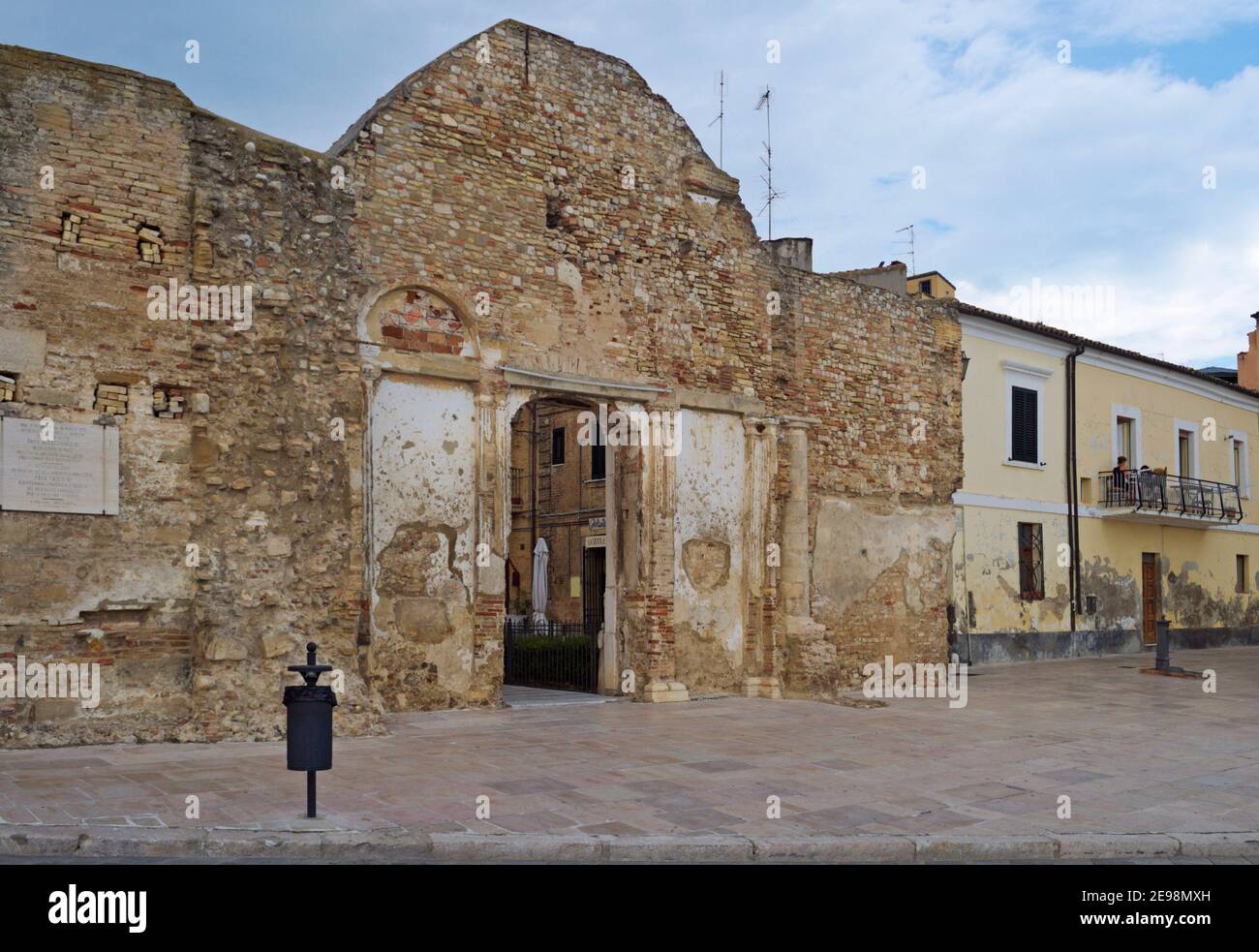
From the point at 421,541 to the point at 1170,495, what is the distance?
23.7 metres

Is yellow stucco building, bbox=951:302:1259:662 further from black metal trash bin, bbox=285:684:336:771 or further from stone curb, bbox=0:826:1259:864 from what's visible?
black metal trash bin, bbox=285:684:336:771

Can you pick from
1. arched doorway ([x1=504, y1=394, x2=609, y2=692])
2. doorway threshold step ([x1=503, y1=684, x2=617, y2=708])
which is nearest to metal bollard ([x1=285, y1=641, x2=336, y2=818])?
doorway threshold step ([x1=503, y1=684, x2=617, y2=708])

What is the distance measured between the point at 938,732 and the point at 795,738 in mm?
1752

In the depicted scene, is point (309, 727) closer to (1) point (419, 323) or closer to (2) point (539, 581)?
(1) point (419, 323)

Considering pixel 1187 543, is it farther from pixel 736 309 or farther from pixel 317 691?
pixel 317 691

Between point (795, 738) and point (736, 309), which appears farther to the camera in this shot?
point (736, 309)

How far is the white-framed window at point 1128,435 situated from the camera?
28719mm

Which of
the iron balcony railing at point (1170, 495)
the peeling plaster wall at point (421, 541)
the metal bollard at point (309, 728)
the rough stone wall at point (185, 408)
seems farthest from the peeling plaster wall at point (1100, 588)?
the metal bollard at point (309, 728)

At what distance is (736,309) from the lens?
1496cm

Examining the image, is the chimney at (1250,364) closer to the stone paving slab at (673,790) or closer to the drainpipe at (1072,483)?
the drainpipe at (1072,483)

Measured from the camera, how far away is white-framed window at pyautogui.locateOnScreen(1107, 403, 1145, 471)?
2872 cm

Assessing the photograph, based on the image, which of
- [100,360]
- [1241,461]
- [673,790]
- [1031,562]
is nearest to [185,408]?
[100,360]

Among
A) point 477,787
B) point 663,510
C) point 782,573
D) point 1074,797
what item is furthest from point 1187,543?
point 477,787

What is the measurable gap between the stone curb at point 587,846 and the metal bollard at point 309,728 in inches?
16.7
